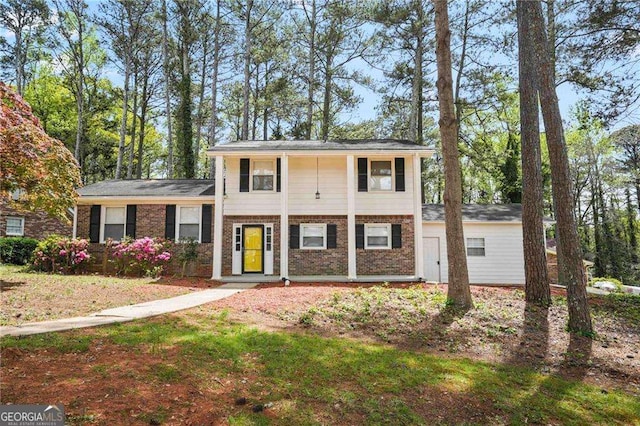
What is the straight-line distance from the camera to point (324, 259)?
13516mm

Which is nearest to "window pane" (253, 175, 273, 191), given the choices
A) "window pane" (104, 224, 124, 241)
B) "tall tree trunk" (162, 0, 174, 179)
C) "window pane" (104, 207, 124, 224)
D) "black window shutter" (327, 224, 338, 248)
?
"black window shutter" (327, 224, 338, 248)

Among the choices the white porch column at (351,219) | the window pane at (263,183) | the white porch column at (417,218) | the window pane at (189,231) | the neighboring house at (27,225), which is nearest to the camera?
the white porch column at (351,219)

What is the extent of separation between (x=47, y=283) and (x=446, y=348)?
31.0ft

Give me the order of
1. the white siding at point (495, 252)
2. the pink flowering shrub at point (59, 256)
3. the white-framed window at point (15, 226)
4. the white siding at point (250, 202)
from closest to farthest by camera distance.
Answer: the pink flowering shrub at point (59, 256) → the white siding at point (250, 202) → the white siding at point (495, 252) → the white-framed window at point (15, 226)

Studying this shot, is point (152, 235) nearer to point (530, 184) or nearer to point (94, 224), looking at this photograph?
point (94, 224)

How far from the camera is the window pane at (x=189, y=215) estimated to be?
46.2ft

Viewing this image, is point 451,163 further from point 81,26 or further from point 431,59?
point 81,26

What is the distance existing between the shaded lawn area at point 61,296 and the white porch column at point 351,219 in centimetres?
553

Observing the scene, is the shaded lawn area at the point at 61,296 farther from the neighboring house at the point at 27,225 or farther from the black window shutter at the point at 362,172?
the neighboring house at the point at 27,225

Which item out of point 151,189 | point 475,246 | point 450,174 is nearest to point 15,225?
point 151,189

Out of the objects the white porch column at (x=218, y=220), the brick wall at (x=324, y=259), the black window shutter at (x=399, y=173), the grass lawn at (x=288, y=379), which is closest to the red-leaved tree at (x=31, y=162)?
the white porch column at (x=218, y=220)

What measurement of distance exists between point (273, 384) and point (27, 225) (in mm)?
18252

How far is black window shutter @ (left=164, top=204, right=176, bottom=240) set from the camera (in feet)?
45.7

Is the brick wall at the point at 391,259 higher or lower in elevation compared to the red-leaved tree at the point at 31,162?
lower
